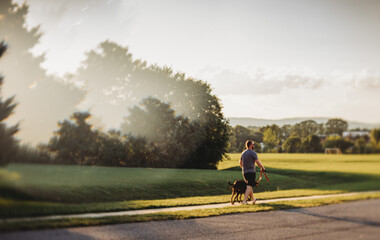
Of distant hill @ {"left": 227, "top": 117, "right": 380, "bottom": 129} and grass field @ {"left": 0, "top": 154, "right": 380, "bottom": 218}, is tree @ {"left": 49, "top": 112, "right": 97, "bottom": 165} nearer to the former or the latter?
grass field @ {"left": 0, "top": 154, "right": 380, "bottom": 218}

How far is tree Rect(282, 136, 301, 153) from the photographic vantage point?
14.2ft

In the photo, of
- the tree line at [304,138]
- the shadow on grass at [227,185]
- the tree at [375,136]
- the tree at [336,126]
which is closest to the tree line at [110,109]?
the shadow on grass at [227,185]

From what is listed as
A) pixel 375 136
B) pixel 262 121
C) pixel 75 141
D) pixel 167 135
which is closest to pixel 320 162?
pixel 262 121

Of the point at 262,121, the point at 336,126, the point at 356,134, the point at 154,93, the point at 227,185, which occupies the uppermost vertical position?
the point at 154,93

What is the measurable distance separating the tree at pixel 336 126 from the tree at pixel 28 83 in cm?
294

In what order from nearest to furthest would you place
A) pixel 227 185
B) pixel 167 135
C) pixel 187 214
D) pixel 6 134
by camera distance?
pixel 6 134
pixel 167 135
pixel 227 185
pixel 187 214

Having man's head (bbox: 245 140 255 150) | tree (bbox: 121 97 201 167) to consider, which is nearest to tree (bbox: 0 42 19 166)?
tree (bbox: 121 97 201 167)

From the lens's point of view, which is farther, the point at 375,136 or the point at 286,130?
the point at 286,130

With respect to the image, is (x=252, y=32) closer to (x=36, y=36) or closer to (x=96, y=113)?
(x=96, y=113)

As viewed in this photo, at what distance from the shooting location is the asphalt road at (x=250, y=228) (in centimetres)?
668

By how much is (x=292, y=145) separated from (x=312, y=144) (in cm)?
29

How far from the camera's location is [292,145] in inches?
173

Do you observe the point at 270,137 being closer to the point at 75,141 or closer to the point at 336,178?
the point at 336,178

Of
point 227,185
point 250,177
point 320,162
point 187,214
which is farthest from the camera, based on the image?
point 187,214
